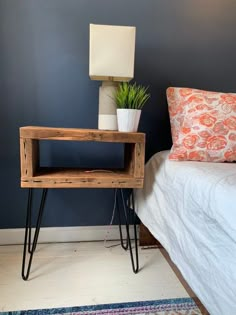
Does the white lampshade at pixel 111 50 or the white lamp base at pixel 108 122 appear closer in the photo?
the white lampshade at pixel 111 50

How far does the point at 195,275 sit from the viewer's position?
814 mm

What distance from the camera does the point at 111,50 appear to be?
111cm

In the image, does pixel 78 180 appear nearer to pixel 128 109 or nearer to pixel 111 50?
pixel 128 109

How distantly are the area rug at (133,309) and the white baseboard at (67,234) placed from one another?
1.79 feet

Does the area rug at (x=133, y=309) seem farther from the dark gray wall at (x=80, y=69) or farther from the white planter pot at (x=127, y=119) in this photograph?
the white planter pot at (x=127, y=119)

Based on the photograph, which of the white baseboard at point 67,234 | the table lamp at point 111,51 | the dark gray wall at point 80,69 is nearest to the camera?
the table lamp at point 111,51

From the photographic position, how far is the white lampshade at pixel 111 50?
111 centimetres

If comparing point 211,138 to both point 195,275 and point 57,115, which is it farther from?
point 57,115

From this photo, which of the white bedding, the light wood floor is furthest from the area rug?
the white bedding

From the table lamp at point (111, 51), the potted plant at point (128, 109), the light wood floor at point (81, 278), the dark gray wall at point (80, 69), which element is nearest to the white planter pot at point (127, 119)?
the potted plant at point (128, 109)

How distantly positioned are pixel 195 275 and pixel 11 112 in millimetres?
1169

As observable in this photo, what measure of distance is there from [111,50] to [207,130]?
55cm

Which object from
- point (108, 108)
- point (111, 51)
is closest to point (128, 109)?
point (108, 108)

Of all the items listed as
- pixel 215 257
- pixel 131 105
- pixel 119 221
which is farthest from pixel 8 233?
pixel 215 257
